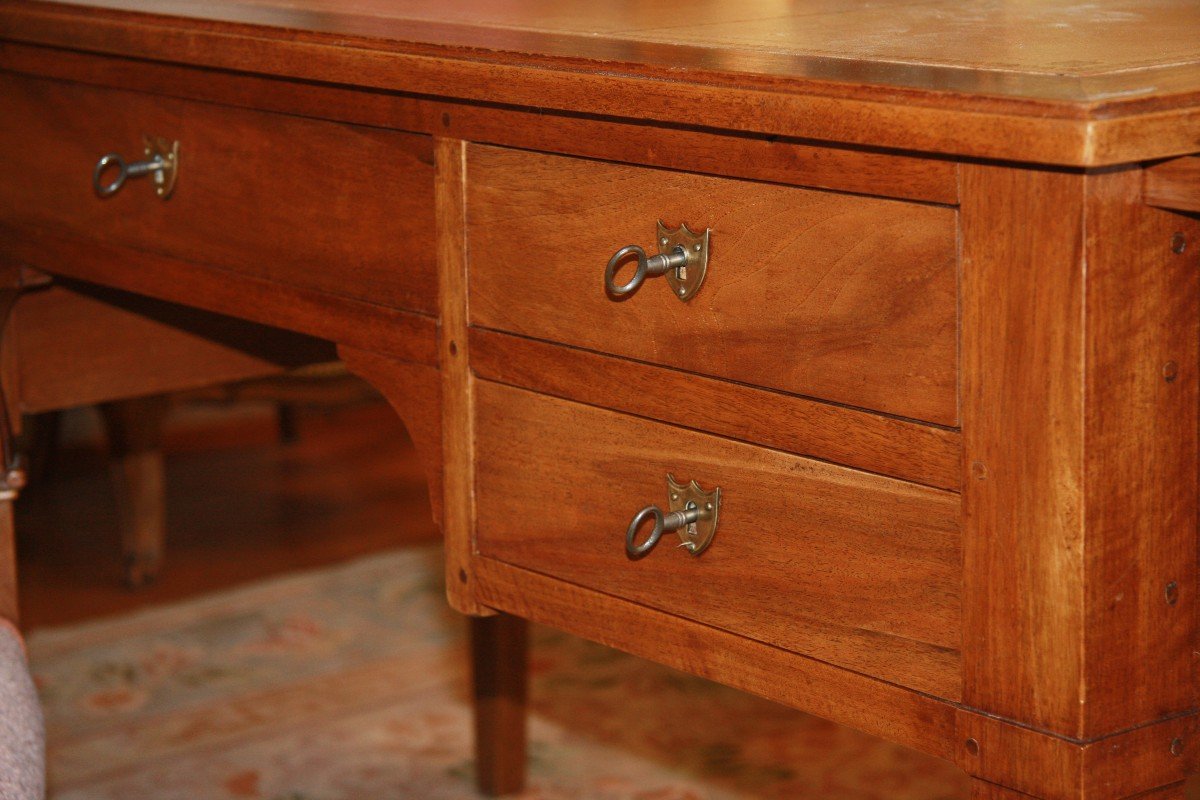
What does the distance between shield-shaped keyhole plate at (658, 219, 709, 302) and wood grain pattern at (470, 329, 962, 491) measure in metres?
0.05

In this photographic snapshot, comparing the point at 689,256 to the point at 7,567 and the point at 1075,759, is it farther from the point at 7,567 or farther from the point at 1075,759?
the point at 7,567

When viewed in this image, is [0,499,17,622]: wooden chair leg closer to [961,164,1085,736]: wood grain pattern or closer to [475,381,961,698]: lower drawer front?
[475,381,961,698]: lower drawer front

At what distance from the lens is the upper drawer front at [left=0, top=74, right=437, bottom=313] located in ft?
3.70

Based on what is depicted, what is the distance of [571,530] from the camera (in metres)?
1.04

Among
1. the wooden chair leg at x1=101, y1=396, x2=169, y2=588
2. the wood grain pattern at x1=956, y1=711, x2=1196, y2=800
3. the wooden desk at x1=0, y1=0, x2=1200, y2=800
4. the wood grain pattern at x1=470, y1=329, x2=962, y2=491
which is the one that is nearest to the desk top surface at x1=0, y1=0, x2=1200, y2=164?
the wooden desk at x1=0, y1=0, x2=1200, y2=800

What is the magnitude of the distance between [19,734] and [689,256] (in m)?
0.52

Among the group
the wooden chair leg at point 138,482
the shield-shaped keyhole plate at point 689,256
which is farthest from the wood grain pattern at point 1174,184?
the wooden chair leg at point 138,482

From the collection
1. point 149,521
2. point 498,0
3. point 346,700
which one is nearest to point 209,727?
point 346,700

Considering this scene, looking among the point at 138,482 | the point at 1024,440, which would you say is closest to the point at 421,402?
the point at 1024,440

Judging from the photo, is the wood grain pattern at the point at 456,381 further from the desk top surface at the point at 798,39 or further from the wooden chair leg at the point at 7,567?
the wooden chair leg at the point at 7,567

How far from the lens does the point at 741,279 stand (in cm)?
89

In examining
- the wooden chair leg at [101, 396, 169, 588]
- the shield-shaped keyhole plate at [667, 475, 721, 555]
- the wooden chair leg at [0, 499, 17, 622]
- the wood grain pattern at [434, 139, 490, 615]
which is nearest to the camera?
the shield-shaped keyhole plate at [667, 475, 721, 555]

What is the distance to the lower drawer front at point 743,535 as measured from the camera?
84 centimetres

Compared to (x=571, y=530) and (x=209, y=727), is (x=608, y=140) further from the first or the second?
(x=209, y=727)
